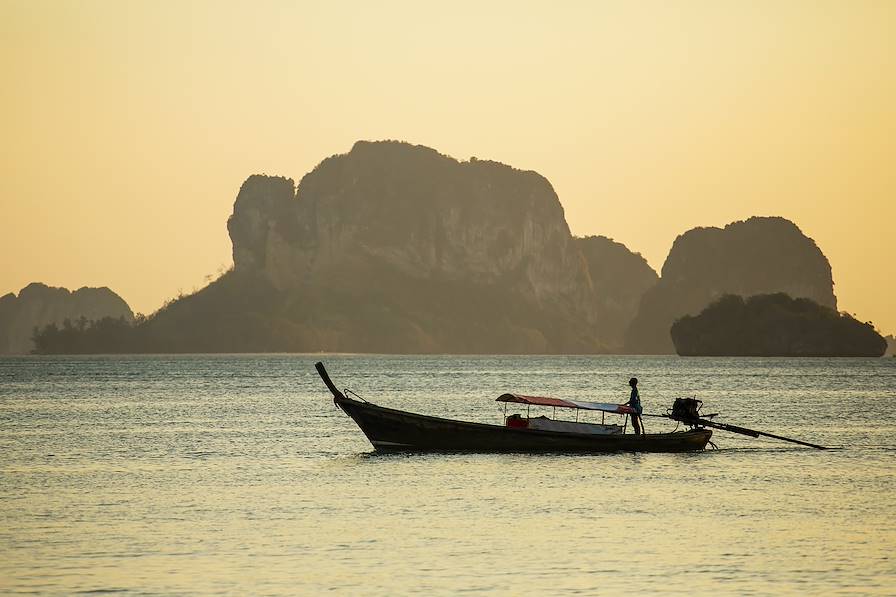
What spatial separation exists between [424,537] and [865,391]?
112848mm

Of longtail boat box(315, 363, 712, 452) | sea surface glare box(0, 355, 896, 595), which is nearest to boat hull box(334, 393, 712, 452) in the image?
longtail boat box(315, 363, 712, 452)

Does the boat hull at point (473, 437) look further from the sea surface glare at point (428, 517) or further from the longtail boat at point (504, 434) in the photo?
the sea surface glare at point (428, 517)

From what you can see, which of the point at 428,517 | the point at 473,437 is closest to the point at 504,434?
the point at 473,437

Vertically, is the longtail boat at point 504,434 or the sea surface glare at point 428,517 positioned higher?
the longtail boat at point 504,434

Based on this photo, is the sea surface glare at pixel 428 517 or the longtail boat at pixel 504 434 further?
the longtail boat at pixel 504 434

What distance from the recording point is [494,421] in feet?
294

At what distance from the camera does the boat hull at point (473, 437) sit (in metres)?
57.8

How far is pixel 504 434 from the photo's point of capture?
57719 mm

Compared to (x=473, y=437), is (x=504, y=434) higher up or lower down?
higher up

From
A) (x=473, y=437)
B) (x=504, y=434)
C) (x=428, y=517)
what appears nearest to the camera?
(x=428, y=517)

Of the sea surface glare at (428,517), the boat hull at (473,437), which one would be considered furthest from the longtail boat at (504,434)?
A: the sea surface glare at (428,517)

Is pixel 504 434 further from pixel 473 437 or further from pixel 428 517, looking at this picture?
pixel 428 517

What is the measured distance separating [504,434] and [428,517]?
18456 millimetres

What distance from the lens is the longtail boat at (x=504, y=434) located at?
2277 inches
